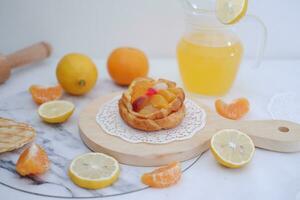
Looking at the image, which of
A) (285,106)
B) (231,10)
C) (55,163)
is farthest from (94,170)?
(285,106)

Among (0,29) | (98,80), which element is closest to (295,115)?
(98,80)

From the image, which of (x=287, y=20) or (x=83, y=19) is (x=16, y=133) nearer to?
(x=83, y=19)

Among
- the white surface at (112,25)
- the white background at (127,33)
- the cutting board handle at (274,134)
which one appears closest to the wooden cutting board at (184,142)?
the cutting board handle at (274,134)

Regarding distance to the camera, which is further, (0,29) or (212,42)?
(0,29)

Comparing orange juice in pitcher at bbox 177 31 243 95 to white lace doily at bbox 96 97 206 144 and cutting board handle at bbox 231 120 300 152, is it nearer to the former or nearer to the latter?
white lace doily at bbox 96 97 206 144

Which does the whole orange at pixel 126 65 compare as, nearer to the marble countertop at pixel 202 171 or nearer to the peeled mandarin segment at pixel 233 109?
the marble countertop at pixel 202 171
